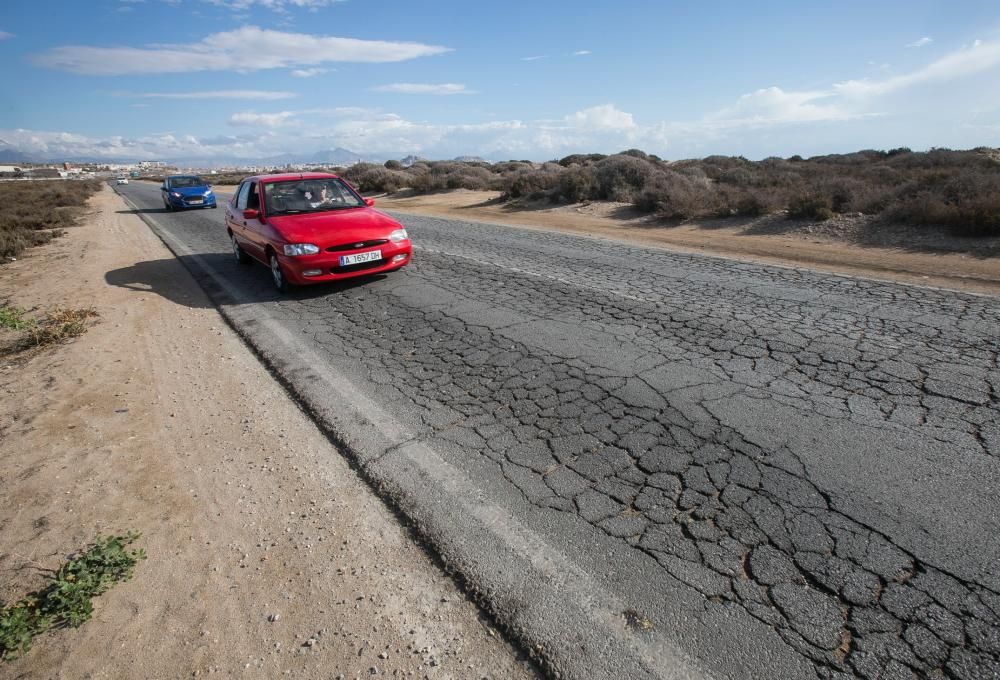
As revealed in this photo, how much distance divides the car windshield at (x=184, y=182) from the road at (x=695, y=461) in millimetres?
19150

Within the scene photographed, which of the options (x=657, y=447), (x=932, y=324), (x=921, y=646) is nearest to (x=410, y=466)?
(x=657, y=447)

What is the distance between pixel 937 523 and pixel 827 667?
3.90ft

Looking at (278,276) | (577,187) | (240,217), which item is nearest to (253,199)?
(240,217)

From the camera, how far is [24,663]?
216 centimetres

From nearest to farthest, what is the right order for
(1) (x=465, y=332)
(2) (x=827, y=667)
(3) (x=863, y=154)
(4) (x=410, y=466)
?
1. (2) (x=827, y=667)
2. (4) (x=410, y=466)
3. (1) (x=465, y=332)
4. (3) (x=863, y=154)

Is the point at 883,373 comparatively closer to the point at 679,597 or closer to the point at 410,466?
the point at 679,597

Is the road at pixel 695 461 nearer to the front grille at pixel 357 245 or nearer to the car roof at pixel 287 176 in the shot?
the front grille at pixel 357 245

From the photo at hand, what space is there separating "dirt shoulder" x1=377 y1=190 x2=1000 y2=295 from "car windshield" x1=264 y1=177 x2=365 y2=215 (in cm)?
610

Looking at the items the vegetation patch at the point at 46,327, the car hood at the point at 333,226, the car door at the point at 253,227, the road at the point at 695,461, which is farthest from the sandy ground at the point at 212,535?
the car door at the point at 253,227

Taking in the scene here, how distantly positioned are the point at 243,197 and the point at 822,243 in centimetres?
1124

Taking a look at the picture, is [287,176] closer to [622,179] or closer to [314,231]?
[314,231]

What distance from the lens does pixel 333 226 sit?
745 centimetres

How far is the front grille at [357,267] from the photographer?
723 centimetres

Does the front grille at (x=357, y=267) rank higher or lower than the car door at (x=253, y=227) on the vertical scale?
lower
